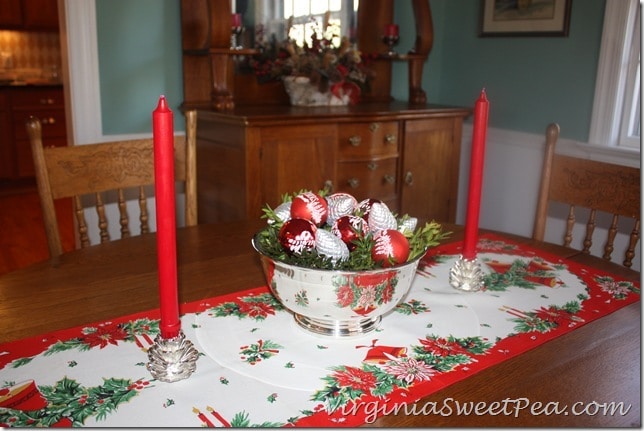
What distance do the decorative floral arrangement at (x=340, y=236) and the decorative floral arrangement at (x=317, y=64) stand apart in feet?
5.67

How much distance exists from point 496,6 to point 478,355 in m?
2.44

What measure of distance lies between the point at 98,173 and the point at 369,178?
1315mm

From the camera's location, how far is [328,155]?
249 centimetres

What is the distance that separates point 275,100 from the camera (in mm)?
2871

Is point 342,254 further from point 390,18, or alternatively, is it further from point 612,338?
point 390,18

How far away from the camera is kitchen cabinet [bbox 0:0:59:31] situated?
16.3 feet

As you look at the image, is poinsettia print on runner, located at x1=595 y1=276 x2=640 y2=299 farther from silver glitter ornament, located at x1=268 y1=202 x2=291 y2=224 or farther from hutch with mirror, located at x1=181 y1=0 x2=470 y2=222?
hutch with mirror, located at x1=181 y1=0 x2=470 y2=222

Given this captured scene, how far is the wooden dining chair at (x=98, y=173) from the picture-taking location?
142 cm

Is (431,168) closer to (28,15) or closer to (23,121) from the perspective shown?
(23,121)

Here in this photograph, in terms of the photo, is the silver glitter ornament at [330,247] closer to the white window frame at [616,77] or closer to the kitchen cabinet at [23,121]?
the white window frame at [616,77]

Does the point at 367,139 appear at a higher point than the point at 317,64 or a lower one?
lower

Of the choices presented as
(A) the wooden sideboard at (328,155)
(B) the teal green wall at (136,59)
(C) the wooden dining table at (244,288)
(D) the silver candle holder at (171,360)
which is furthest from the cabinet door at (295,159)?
(D) the silver candle holder at (171,360)

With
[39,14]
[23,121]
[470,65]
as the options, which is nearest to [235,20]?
[470,65]

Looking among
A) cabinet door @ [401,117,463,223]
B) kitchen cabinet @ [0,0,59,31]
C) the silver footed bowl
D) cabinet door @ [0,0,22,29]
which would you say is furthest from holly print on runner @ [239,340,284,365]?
cabinet door @ [0,0,22,29]
